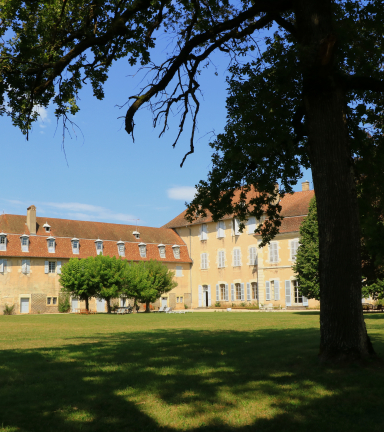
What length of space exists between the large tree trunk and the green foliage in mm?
23004

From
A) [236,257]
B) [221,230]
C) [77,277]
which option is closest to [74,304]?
[77,277]

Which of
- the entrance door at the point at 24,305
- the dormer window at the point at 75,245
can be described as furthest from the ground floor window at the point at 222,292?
the entrance door at the point at 24,305

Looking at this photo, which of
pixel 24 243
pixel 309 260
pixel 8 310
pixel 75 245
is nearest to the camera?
pixel 309 260

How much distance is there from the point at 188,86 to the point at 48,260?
135 ft

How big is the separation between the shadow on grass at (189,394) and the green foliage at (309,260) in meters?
22.1

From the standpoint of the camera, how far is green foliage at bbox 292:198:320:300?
3059 cm

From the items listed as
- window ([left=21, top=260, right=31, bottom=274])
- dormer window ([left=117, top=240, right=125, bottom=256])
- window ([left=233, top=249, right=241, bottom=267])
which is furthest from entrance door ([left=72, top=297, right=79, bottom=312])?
window ([left=233, top=249, right=241, bottom=267])

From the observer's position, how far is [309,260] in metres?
31.2

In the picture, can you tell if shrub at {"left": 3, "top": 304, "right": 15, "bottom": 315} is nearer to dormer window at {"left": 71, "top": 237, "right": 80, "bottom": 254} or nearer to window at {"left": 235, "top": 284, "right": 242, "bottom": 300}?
dormer window at {"left": 71, "top": 237, "right": 80, "bottom": 254}

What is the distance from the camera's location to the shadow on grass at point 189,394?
489 cm

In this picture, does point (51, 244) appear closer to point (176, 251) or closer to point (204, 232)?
point (176, 251)

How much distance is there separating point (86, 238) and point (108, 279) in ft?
35.1

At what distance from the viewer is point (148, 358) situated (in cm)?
914

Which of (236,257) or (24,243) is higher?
(24,243)
